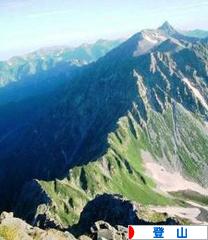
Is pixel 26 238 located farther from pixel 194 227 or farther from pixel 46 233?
pixel 194 227

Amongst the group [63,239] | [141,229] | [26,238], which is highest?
[141,229]

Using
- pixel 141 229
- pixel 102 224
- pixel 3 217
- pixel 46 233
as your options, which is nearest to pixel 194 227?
pixel 141 229

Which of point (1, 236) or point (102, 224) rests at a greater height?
point (1, 236)

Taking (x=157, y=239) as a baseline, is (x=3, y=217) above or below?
below

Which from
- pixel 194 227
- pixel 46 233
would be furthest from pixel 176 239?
pixel 46 233

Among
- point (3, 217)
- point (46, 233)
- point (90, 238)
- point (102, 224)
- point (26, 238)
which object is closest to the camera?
point (26, 238)

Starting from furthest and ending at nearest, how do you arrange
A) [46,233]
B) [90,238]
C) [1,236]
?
1. [90,238]
2. [46,233]
3. [1,236]

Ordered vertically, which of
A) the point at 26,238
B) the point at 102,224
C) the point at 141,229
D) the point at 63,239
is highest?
the point at 141,229

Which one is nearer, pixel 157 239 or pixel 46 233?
pixel 157 239

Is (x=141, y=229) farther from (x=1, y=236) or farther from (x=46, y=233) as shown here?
(x=46, y=233)
